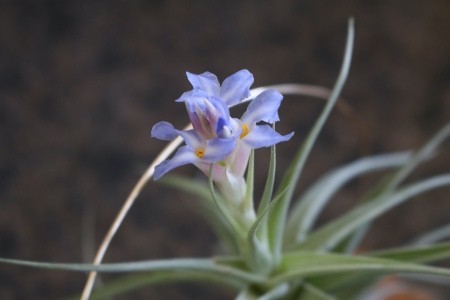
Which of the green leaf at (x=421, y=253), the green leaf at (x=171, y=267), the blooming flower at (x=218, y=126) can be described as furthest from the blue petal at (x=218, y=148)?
the green leaf at (x=421, y=253)

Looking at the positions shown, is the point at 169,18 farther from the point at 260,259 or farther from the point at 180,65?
the point at 260,259

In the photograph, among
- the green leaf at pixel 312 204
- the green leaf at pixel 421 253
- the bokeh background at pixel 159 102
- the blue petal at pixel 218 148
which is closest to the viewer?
the blue petal at pixel 218 148

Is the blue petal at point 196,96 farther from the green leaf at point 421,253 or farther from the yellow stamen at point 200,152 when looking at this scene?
the green leaf at point 421,253

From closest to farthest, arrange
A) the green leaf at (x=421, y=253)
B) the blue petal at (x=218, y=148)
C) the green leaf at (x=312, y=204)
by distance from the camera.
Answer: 1. the blue petal at (x=218, y=148)
2. the green leaf at (x=421, y=253)
3. the green leaf at (x=312, y=204)

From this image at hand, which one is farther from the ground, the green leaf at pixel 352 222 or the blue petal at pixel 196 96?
the blue petal at pixel 196 96

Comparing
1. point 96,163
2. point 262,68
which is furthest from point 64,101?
point 262,68

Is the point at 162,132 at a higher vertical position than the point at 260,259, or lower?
higher

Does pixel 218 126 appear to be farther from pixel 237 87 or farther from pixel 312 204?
pixel 312 204

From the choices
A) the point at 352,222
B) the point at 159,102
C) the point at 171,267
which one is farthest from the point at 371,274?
the point at 159,102
